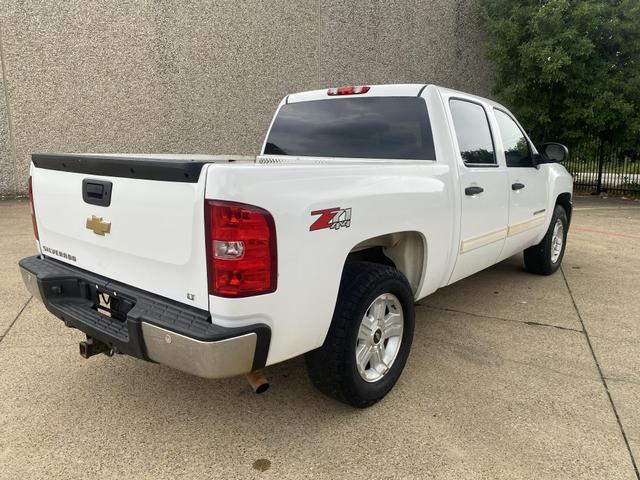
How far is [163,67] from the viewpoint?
1122cm

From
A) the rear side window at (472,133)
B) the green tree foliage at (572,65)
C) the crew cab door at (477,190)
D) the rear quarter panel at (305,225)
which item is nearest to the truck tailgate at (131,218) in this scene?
the rear quarter panel at (305,225)

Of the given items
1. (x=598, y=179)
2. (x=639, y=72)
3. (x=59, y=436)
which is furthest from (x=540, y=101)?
(x=59, y=436)

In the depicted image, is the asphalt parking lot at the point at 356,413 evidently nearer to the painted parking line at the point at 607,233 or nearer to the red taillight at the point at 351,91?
the red taillight at the point at 351,91

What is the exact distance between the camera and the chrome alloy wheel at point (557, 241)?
580 centimetres

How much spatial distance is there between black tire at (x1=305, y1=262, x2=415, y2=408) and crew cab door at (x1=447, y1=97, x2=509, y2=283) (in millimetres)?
1031

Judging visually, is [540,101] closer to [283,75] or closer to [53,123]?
[283,75]

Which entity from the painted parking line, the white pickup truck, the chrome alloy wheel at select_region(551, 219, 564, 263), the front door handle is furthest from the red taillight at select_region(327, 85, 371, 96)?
the painted parking line

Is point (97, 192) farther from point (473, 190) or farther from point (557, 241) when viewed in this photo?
point (557, 241)

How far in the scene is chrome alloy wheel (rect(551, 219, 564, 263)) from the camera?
228 inches

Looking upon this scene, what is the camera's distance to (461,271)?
150 inches

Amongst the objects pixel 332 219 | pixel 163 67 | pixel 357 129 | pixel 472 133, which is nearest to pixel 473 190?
pixel 472 133

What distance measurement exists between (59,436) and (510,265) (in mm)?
5285

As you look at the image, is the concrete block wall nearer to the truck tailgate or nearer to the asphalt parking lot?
the asphalt parking lot

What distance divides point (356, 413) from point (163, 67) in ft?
33.7
